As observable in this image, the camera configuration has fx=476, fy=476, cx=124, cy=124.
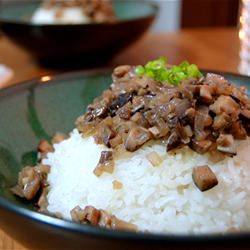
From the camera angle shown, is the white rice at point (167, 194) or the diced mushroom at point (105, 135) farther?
the diced mushroom at point (105, 135)

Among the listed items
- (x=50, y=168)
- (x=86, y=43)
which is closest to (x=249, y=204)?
(x=50, y=168)

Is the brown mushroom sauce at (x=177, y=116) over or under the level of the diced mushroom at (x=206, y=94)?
under

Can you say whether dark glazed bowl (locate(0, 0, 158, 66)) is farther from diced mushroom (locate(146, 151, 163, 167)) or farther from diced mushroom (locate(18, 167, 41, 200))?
diced mushroom (locate(146, 151, 163, 167))

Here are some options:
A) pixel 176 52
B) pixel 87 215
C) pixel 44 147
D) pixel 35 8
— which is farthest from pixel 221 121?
pixel 35 8

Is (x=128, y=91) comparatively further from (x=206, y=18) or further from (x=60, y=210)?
(x=206, y=18)

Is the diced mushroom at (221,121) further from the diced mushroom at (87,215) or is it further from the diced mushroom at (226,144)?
the diced mushroom at (87,215)

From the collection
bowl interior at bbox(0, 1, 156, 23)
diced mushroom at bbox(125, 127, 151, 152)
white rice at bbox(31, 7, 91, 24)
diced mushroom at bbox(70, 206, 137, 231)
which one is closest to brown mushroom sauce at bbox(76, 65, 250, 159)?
diced mushroom at bbox(125, 127, 151, 152)

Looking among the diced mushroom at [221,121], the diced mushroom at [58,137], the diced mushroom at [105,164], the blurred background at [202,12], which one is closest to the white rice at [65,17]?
the diced mushroom at [58,137]

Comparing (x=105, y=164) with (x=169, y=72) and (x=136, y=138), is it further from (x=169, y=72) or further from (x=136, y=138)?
(x=169, y=72)
